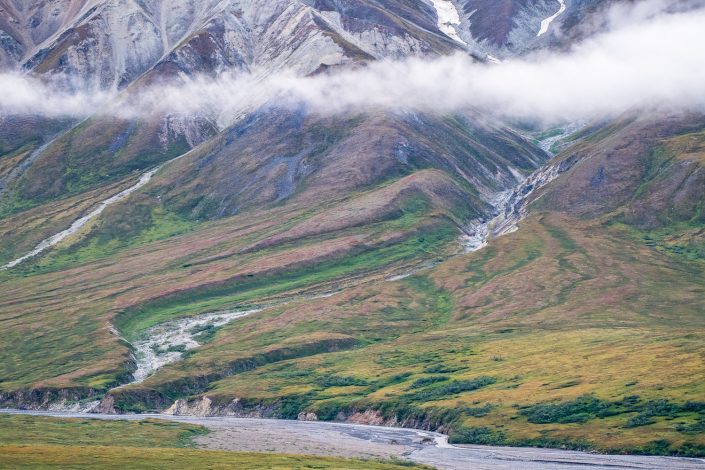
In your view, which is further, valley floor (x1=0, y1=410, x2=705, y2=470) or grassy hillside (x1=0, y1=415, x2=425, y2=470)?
valley floor (x1=0, y1=410, x2=705, y2=470)

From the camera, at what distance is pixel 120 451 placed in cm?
13975

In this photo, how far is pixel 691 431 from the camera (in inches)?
5684

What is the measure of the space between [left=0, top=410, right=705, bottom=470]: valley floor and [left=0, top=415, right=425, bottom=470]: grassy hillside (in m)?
5.06

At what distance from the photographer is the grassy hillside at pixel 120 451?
12400 centimetres

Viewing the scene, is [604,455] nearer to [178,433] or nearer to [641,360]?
[641,360]

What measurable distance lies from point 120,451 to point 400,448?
1856 inches

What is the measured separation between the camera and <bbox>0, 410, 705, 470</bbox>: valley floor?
13962cm

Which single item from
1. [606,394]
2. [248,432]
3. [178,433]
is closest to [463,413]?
[606,394]

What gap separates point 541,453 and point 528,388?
131 ft

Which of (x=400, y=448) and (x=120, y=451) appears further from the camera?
(x=400, y=448)

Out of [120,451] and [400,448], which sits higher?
[120,451]

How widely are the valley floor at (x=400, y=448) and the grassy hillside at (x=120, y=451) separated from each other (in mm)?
5061

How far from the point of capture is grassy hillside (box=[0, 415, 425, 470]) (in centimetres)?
12400

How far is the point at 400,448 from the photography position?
164000 millimetres
